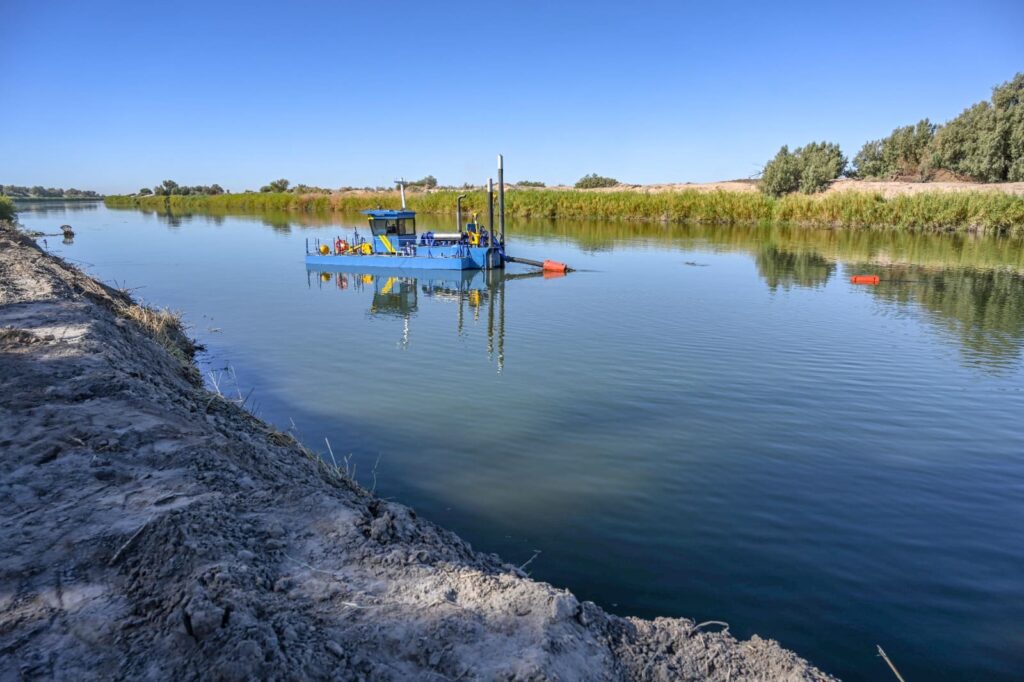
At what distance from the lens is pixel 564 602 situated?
3562 mm

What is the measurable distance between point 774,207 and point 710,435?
4854 centimetres

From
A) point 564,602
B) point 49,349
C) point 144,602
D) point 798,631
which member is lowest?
point 798,631

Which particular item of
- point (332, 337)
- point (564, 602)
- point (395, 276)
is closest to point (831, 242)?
point (395, 276)

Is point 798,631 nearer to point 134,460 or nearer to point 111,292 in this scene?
point 134,460

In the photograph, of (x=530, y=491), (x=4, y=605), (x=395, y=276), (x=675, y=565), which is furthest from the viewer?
(x=395, y=276)

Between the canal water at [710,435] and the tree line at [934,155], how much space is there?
1461 inches

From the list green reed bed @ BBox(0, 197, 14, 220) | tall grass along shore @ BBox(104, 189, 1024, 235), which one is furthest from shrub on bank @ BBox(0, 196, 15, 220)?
tall grass along shore @ BBox(104, 189, 1024, 235)

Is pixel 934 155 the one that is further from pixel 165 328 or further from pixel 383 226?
pixel 165 328

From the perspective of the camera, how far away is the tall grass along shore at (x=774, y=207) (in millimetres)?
40125

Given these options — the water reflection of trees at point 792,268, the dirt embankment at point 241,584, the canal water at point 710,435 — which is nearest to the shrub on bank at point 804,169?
the water reflection of trees at point 792,268

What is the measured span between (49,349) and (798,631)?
7.99 m

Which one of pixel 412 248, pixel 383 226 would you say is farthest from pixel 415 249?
pixel 383 226

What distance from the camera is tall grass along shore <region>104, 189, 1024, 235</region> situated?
40.1 meters

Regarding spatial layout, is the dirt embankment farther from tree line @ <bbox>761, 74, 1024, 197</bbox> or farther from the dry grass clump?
tree line @ <bbox>761, 74, 1024, 197</bbox>
